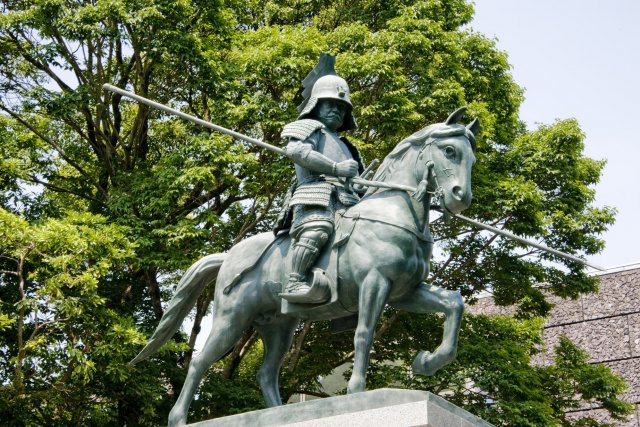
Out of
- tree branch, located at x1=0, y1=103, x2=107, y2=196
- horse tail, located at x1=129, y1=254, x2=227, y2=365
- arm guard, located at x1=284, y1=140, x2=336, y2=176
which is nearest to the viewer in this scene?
arm guard, located at x1=284, y1=140, x2=336, y2=176

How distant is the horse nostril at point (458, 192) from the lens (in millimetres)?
9133

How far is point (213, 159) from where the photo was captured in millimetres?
19219

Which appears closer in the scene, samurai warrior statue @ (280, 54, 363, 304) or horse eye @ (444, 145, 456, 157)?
horse eye @ (444, 145, 456, 157)

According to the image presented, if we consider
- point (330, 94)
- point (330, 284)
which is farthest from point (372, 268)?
point (330, 94)

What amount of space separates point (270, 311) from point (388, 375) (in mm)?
10419

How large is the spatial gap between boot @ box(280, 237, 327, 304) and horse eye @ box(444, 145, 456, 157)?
1.38 m

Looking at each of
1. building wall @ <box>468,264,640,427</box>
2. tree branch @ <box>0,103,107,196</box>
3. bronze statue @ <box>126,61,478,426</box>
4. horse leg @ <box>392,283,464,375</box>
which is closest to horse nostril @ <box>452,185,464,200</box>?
bronze statue @ <box>126,61,478,426</box>

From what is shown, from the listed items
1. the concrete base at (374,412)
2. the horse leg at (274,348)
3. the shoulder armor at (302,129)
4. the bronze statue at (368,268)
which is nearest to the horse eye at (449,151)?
the bronze statue at (368,268)

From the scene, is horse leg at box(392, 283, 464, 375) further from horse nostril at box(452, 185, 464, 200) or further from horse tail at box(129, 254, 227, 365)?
horse tail at box(129, 254, 227, 365)

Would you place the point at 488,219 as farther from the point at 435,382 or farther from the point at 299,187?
the point at 299,187

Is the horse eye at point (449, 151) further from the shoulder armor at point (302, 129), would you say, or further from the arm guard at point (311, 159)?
the shoulder armor at point (302, 129)

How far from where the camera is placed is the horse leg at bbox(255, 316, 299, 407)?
10.2 meters

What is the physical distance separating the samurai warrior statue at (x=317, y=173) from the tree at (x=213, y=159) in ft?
27.3

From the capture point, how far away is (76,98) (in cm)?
2055
